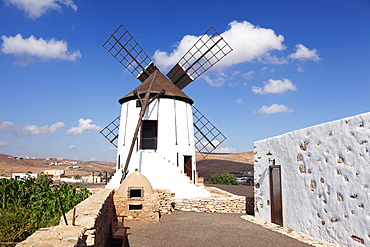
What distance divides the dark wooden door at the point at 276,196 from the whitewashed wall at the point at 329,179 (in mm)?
A: 269

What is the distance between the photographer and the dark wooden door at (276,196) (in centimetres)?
842

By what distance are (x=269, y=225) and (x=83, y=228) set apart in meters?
6.15

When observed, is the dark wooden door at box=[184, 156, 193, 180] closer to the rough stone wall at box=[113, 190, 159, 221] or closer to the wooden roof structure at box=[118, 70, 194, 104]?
the wooden roof structure at box=[118, 70, 194, 104]

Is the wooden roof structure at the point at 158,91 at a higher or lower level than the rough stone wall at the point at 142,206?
higher

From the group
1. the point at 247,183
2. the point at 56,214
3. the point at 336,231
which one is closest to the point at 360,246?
the point at 336,231

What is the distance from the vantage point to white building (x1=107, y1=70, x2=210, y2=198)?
1326 cm

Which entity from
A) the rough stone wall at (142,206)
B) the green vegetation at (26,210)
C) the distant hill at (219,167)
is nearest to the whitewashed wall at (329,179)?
the rough stone wall at (142,206)

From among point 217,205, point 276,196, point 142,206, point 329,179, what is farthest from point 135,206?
point 329,179

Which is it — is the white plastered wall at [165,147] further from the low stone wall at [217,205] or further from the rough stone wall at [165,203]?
the rough stone wall at [165,203]

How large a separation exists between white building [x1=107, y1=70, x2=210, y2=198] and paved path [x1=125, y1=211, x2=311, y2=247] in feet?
10.2

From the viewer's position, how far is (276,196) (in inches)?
340

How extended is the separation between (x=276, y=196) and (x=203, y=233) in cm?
248

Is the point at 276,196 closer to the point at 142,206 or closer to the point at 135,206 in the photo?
the point at 142,206

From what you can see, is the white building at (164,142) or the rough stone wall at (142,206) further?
the white building at (164,142)
